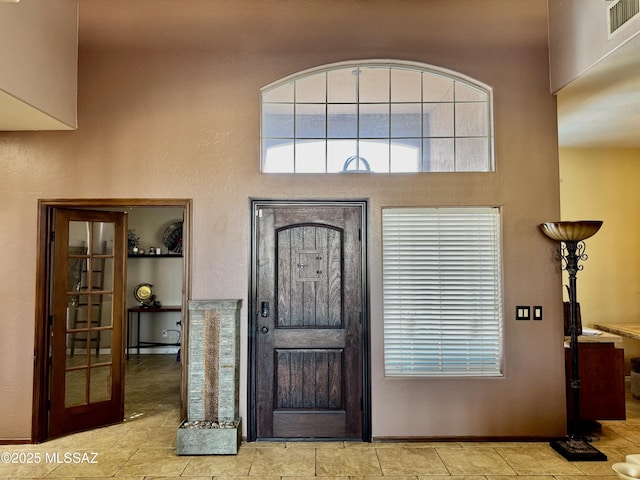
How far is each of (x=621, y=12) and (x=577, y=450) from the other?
315 cm

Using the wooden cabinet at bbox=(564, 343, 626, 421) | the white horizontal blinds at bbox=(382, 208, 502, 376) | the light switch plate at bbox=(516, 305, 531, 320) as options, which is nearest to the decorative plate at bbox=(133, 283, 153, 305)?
the white horizontal blinds at bbox=(382, 208, 502, 376)

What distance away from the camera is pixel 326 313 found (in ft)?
12.7

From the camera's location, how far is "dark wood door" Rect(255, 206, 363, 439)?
12.5 ft

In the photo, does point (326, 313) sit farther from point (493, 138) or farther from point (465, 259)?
point (493, 138)

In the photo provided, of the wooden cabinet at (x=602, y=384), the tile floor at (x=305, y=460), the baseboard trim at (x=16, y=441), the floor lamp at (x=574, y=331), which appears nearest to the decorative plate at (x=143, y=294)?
the tile floor at (x=305, y=460)

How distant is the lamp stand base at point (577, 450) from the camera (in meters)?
3.42

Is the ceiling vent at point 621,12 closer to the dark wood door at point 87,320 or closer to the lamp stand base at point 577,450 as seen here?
the lamp stand base at point 577,450

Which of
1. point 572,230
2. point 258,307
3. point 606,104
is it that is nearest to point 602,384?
point 572,230

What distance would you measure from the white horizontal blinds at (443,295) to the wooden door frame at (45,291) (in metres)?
1.69

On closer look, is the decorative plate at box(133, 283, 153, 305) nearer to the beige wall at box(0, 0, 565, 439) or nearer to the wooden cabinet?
the beige wall at box(0, 0, 565, 439)

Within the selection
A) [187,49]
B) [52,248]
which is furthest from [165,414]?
[187,49]

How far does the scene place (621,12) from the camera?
9.86 feet

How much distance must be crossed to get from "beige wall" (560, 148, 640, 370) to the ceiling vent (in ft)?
9.30

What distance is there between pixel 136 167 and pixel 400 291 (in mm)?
2473
